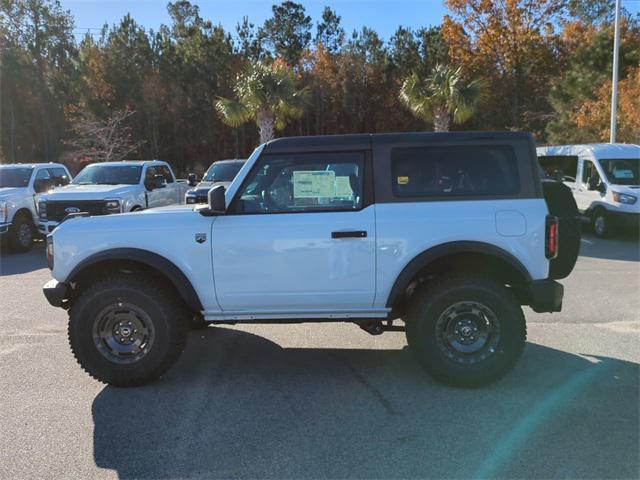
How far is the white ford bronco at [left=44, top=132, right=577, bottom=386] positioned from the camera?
13.8 ft

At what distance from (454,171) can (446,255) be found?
70 cm

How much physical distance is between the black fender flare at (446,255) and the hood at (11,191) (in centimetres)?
1045

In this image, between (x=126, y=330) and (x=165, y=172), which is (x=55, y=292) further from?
(x=165, y=172)

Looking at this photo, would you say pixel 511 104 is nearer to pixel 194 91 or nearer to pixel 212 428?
pixel 194 91

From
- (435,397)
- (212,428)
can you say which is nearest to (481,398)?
(435,397)

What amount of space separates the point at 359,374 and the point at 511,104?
107 feet

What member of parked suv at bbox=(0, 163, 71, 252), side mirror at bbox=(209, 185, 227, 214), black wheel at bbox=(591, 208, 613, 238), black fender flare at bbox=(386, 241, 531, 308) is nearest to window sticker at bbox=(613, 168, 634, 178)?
black wheel at bbox=(591, 208, 613, 238)

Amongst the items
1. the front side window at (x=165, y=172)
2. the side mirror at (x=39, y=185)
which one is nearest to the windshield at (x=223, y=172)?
the front side window at (x=165, y=172)

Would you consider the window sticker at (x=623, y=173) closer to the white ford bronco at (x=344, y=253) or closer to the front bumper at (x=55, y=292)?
the white ford bronco at (x=344, y=253)

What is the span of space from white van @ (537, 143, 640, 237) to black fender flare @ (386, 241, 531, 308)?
9.19m

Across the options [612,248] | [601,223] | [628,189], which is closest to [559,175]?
[601,223]

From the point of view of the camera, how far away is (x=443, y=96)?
19.5m

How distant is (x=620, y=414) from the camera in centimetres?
384

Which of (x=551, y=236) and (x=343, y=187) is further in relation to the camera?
(x=343, y=187)
